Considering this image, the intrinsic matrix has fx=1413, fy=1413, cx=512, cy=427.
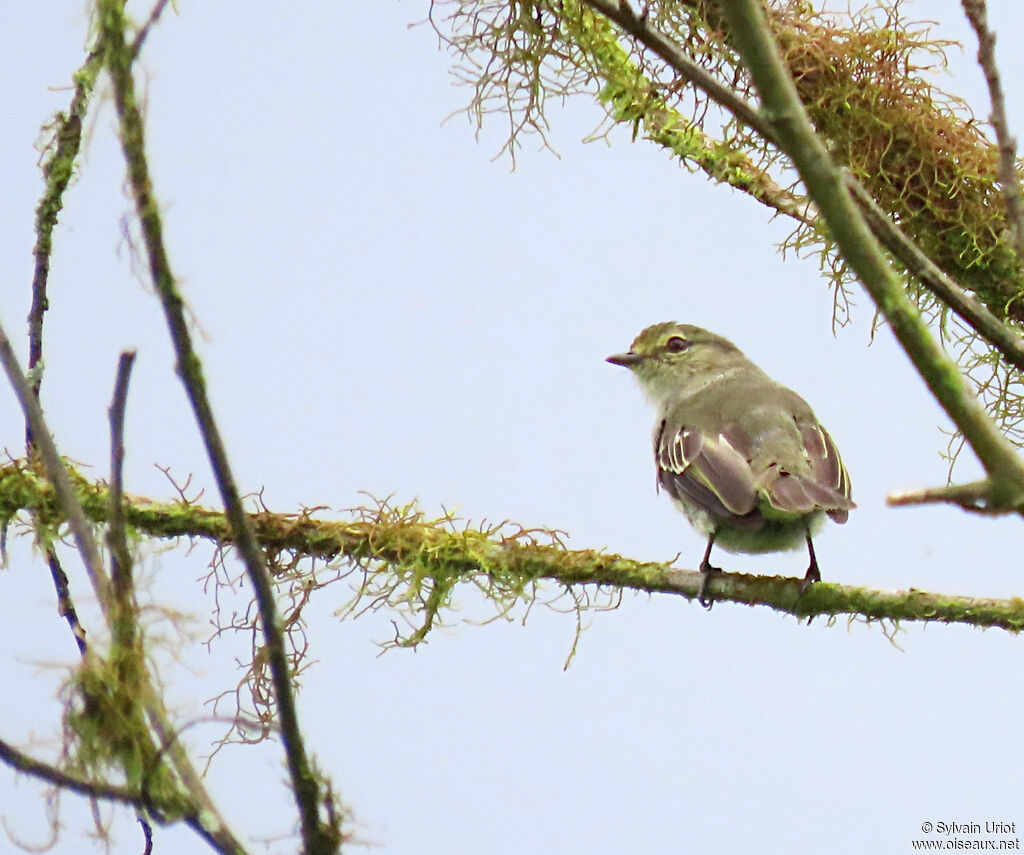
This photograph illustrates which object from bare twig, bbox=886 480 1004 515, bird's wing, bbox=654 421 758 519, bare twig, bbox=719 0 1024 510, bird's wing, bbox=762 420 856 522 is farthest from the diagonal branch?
bird's wing, bbox=654 421 758 519

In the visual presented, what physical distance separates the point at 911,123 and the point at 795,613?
4.28 ft

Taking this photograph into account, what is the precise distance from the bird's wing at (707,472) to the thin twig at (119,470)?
2.10 m

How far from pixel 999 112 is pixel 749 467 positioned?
1893 millimetres

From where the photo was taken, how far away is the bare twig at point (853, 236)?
136cm

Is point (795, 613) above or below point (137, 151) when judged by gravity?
above

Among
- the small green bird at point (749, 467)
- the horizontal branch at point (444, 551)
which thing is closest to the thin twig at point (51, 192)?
the horizontal branch at point (444, 551)

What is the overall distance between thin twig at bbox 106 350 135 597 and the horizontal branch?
163cm

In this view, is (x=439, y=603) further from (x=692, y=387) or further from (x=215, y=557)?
(x=692, y=387)

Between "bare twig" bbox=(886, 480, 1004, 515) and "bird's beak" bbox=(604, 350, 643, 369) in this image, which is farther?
"bird's beak" bbox=(604, 350, 643, 369)

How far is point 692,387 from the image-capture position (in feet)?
15.5

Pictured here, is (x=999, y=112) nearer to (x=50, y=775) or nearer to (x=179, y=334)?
(x=179, y=334)

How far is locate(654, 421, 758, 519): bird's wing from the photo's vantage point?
3543mm

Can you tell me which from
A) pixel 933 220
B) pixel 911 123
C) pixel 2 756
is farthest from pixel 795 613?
pixel 2 756

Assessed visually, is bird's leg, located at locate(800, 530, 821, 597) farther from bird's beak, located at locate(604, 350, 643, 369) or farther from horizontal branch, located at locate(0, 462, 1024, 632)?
bird's beak, located at locate(604, 350, 643, 369)
